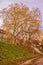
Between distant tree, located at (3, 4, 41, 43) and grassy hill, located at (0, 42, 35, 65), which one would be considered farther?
distant tree, located at (3, 4, 41, 43)

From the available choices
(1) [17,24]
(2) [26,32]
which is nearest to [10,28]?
(1) [17,24]

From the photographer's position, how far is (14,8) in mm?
55938

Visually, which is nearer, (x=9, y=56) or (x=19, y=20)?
(x=9, y=56)

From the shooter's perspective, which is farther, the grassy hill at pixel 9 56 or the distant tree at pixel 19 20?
the distant tree at pixel 19 20

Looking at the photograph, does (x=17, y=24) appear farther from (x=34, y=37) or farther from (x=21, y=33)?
(x=34, y=37)

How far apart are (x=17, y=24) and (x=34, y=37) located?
9.85 meters

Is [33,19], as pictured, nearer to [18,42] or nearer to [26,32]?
[26,32]

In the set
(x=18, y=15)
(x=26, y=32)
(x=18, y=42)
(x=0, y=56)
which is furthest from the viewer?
(x=18, y=42)

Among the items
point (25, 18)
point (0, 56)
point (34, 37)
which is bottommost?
point (0, 56)

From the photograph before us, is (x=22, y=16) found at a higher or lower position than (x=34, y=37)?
higher

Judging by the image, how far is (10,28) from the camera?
55.7 m

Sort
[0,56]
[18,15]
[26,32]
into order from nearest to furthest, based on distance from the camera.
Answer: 1. [0,56]
2. [18,15]
3. [26,32]

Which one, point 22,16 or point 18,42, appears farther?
point 18,42

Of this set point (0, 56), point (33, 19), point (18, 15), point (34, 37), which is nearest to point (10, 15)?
point (18, 15)
